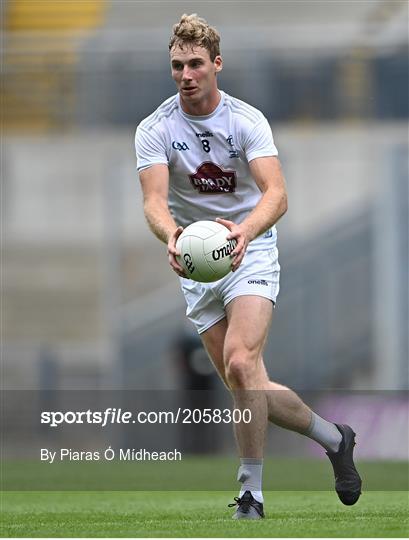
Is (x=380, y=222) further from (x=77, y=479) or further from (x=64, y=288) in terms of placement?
(x=77, y=479)

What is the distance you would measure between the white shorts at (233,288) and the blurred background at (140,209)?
7998 mm

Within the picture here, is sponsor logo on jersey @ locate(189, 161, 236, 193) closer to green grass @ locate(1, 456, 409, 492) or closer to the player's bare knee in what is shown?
the player's bare knee

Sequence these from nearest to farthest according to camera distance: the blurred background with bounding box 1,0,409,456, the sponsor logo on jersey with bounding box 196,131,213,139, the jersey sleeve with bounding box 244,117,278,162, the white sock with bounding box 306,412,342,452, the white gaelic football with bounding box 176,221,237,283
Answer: the white gaelic football with bounding box 176,221,237,283 < the jersey sleeve with bounding box 244,117,278,162 < the sponsor logo on jersey with bounding box 196,131,213,139 < the white sock with bounding box 306,412,342,452 < the blurred background with bounding box 1,0,409,456

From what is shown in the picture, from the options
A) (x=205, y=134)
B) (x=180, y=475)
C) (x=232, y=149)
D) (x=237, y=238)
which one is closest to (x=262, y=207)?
(x=237, y=238)

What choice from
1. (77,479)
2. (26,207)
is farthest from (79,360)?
(77,479)

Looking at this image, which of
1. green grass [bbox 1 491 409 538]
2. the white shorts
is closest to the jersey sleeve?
the white shorts

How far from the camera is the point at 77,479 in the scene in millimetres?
10984

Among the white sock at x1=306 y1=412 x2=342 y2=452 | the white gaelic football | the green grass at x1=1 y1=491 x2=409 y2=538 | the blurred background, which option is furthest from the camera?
the blurred background

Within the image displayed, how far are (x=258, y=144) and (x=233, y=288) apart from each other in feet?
2.33

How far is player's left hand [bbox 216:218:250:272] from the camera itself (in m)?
6.63

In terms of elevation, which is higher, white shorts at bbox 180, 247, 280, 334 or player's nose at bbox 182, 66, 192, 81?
player's nose at bbox 182, 66, 192, 81

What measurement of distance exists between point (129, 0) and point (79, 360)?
625cm

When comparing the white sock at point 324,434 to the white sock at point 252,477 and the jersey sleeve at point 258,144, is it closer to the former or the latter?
the white sock at point 252,477

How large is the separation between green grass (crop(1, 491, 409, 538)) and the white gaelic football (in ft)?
3.64
